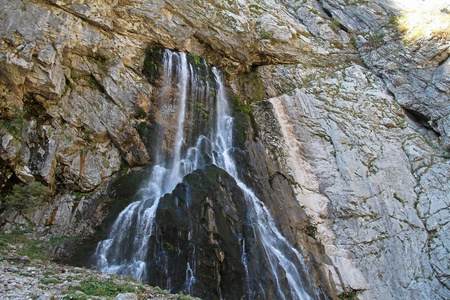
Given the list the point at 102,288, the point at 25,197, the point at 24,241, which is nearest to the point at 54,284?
the point at 102,288

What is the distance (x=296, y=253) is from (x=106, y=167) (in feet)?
33.3

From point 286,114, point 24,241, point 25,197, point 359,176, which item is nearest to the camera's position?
point 24,241

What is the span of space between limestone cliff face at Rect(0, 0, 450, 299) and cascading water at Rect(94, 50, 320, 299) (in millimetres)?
1337

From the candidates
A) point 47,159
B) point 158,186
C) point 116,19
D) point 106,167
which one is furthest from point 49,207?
point 116,19

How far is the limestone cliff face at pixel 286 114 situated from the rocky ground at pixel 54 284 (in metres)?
4.52

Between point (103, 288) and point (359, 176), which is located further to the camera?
point (359, 176)

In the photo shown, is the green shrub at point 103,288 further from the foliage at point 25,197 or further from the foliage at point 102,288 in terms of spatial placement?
the foliage at point 25,197

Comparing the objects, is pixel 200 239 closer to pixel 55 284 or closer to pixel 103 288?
pixel 103 288

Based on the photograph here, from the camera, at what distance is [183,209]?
39.1ft

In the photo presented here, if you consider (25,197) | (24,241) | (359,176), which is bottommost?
(24,241)

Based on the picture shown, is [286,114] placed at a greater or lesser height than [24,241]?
greater

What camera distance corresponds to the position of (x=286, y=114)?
20203 millimetres

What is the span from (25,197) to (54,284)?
6.78 m

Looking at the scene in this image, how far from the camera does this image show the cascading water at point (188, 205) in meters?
10.8
